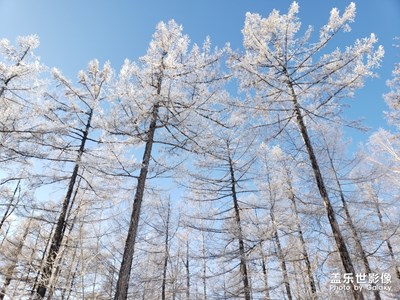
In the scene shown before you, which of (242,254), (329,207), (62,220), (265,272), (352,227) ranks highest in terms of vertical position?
(62,220)

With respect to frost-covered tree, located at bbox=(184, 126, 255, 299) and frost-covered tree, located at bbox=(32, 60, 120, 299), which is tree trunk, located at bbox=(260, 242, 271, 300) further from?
frost-covered tree, located at bbox=(32, 60, 120, 299)

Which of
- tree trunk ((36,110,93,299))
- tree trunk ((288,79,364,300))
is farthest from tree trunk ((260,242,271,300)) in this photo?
tree trunk ((36,110,93,299))

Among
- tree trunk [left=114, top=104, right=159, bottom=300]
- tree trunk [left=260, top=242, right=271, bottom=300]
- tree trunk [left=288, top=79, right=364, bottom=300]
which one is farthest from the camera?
tree trunk [left=260, top=242, right=271, bottom=300]

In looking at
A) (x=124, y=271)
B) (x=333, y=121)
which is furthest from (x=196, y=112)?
(x=124, y=271)

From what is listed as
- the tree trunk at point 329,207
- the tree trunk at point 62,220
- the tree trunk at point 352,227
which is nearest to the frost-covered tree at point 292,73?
the tree trunk at point 329,207

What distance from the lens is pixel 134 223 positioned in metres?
5.82

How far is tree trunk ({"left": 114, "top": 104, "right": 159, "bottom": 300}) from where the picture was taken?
198 inches

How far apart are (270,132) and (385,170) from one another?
12.8 ft

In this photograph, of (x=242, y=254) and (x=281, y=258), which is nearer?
(x=242, y=254)

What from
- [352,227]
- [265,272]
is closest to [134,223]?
[265,272]

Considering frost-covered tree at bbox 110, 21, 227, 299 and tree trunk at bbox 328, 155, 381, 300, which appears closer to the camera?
frost-covered tree at bbox 110, 21, 227, 299

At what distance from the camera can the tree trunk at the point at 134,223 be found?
16.5ft

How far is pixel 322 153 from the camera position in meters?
8.55

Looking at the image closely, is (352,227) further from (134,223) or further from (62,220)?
(62,220)
